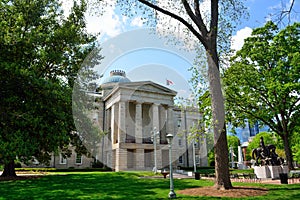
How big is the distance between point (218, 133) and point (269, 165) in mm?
11222

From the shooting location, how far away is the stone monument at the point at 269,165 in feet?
67.3

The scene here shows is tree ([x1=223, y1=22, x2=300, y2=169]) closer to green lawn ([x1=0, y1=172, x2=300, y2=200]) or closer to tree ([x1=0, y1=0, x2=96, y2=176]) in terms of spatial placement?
green lawn ([x1=0, y1=172, x2=300, y2=200])

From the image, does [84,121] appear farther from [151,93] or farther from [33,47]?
[151,93]

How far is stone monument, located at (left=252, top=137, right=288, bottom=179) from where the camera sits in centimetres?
2050

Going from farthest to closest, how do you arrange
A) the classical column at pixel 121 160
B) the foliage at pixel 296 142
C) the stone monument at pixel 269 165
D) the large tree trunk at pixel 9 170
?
the classical column at pixel 121 160 < the foliage at pixel 296 142 < the large tree trunk at pixel 9 170 < the stone monument at pixel 269 165

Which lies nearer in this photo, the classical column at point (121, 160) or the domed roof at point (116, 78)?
the classical column at point (121, 160)

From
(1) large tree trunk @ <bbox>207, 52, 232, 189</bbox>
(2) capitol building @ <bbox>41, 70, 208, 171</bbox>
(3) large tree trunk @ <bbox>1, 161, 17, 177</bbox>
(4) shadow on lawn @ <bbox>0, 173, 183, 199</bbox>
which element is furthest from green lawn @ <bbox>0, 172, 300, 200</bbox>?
(2) capitol building @ <bbox>41, 70, 208, 171</bbox>

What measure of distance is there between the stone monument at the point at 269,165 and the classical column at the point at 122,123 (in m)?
25.9

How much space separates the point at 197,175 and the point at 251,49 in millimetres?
13299

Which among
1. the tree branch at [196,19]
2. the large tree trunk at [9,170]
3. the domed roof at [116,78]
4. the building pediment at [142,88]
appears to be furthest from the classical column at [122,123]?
the tree branch at [196,19]

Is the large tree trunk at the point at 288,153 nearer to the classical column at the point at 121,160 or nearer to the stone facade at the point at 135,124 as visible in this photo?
the stone facade at the point at 135,124

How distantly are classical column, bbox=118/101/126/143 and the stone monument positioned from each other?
84.9ft

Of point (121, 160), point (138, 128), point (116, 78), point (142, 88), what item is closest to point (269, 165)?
point (121, 160)

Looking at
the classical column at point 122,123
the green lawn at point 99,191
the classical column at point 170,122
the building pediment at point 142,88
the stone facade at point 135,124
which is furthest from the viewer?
the classical column at point 170,122
